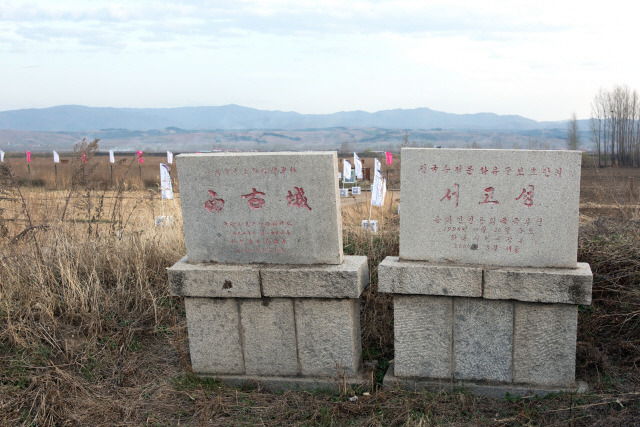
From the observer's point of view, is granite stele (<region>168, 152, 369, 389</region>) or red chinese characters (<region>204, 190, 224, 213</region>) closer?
granite stele (<region>168, 152, 369, 389</region>)

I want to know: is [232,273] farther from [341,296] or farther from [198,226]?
[341,296]

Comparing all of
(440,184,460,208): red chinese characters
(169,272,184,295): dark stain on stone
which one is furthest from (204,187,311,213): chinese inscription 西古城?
(440,184,460,208): red chinese characters

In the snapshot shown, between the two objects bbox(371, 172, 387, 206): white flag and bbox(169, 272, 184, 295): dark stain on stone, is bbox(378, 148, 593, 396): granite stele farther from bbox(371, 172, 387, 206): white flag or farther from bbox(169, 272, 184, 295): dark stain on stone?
bbox(371, 172, 387, 206): white flag

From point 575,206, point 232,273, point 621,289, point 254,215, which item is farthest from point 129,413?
point 621,289

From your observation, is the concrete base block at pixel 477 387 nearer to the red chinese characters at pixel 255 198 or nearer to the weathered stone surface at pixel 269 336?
the weathered stone surface at pixel 269 336

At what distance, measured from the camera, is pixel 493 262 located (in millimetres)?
3254

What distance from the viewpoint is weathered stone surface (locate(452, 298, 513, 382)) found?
10.7 ft

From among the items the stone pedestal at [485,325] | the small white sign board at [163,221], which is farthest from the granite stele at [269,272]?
the small white sign board at [163,221]

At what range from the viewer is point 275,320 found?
11.6 ft

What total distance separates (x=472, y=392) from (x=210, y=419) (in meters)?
1.63

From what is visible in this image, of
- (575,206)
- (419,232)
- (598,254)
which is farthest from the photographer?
(598,254)

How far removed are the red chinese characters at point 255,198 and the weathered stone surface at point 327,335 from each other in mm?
672

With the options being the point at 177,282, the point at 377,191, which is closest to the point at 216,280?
the point at 177,282

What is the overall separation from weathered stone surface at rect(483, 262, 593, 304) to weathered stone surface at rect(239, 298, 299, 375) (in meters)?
1.29
